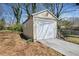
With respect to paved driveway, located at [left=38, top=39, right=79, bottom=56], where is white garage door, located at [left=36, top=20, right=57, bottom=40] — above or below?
above

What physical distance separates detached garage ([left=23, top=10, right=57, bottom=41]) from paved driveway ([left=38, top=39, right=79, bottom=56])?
7 cm

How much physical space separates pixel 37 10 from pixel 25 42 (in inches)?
19.7

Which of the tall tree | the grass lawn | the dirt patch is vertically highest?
the tall tree

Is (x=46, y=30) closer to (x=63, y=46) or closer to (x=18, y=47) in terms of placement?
(x=63, y=46)

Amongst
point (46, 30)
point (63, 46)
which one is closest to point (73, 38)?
point (63, 46)

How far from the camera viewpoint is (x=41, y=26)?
311cm

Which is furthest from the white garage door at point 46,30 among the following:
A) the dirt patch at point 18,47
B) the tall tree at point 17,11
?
the tall tree at point 17,11

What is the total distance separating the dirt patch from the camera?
9.93ft

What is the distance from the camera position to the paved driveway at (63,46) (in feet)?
9.84

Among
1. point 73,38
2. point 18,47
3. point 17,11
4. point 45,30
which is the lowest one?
point 18,47

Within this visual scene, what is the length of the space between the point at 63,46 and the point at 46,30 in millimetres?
339

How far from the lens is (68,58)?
118 inches

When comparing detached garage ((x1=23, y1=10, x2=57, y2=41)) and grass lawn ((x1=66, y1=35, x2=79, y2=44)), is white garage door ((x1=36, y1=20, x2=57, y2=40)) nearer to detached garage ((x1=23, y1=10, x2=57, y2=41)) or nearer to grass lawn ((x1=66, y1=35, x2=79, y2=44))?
detached garage ((x1=23, y1=10, x2=57, y2=41))

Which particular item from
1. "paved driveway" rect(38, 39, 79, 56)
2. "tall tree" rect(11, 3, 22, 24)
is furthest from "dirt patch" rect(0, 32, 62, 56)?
"tall tree" rect(11, 3, 22, 24)
